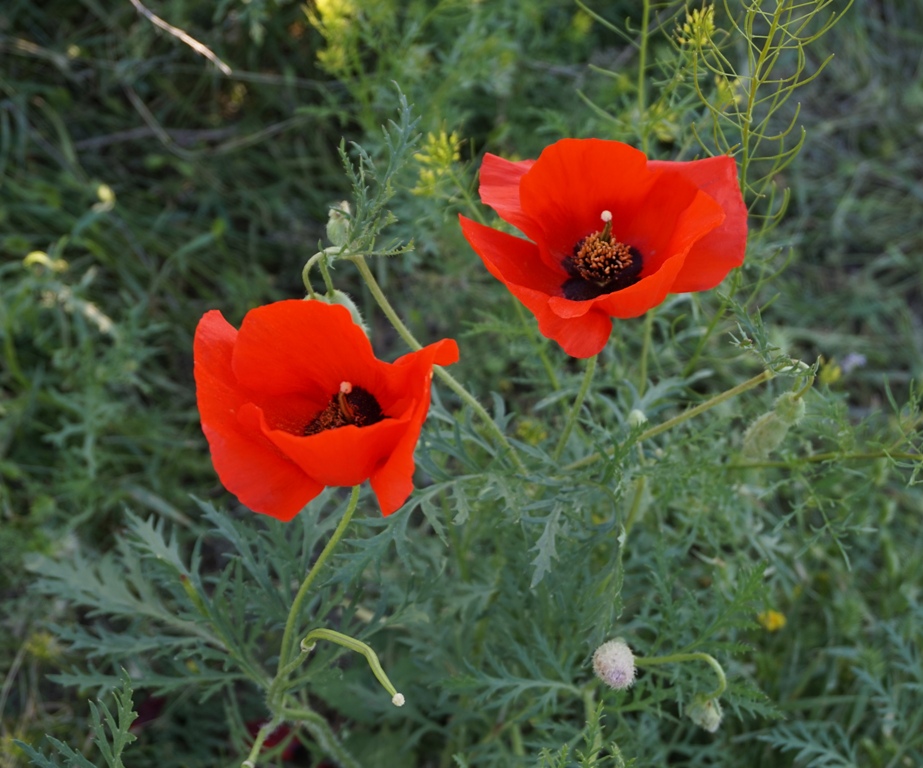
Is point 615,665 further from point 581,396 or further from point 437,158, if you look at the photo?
point 437,158

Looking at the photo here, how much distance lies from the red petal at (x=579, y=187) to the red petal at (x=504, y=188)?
0.02 meters

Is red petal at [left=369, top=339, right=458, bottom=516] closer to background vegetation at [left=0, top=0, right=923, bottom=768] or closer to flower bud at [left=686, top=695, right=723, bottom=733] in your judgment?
background vegetation at [left=0, top=0, right=923, bottom=768]

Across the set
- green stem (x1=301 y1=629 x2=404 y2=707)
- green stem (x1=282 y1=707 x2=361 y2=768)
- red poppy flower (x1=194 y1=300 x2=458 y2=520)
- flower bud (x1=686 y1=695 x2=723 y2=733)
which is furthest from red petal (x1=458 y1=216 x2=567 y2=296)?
green stem (x1=282 y1=707 x2=361 y2=768)

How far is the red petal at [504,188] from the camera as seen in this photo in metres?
1.57

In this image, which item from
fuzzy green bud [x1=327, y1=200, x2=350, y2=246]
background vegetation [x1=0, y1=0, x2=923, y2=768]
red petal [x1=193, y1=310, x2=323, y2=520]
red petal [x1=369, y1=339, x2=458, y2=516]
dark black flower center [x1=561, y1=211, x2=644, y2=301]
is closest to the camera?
red petal [x1=369, y1=339, x2=458, y2=516]

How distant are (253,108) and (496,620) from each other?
2284 millimetres

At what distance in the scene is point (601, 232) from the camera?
1664 mm

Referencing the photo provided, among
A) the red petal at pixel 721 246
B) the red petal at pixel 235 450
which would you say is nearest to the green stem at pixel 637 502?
the red petal at pixel 721 246

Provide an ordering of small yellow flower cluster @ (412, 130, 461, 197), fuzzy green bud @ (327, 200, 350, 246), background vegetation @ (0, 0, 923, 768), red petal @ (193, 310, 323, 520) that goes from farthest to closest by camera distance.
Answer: small yellow flower cluster @ (412, 130, 461, 197) → background vegetation @ (0, 0, 923, 768) → fuzzy green bud @ (327, 200, 350, 246) → red petal @ (193, 310, 323, 520)

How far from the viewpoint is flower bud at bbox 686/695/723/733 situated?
161 cm

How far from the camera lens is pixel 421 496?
163 cm

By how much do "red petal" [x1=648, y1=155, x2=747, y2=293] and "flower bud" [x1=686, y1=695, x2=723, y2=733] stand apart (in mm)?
737

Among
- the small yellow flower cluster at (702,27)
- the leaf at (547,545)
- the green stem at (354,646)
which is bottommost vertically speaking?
the leaf at (547,545)

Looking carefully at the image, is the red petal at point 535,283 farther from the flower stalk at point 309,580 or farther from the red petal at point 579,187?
the flower stalk at point 309,580
